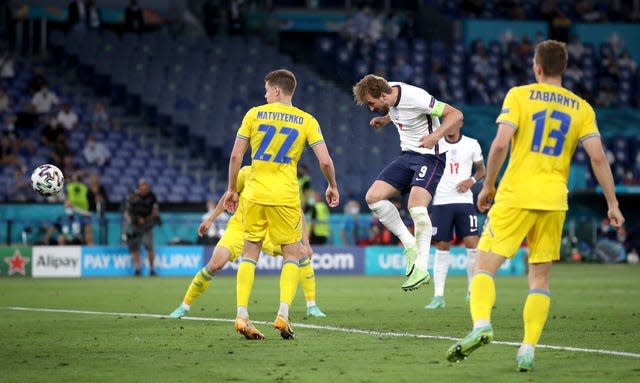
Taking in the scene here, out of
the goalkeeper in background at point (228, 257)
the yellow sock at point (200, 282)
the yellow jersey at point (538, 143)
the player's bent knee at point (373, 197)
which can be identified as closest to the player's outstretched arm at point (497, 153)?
the yellow jersey at point (538, 143)

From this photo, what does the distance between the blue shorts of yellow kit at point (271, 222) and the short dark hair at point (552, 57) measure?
3569 millimetres

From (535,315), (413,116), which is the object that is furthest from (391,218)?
(535,315)

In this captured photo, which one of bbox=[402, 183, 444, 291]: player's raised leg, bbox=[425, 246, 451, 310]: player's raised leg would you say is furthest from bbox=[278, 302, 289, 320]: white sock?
bbox=[425, 246, 451, 310]: player's raised leg

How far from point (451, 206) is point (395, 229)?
3.31m

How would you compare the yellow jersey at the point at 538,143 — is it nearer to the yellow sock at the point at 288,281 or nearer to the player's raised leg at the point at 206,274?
the yellow sock at the point at 288,281

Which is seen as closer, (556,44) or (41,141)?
(556,44)

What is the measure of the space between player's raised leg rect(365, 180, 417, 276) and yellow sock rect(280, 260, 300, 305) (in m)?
1.87

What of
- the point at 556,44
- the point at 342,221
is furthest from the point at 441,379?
the point at 342,221

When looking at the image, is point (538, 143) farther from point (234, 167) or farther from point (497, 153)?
point (234, 167)

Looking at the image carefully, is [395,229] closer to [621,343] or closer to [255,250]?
→ [255,250]

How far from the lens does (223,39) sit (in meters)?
36.5

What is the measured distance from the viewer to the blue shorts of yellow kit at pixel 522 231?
869 cm

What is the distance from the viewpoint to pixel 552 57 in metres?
8.70

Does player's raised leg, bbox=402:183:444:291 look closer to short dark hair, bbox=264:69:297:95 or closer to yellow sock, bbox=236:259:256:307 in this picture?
yellow sock, bbox=236:259:256:307
